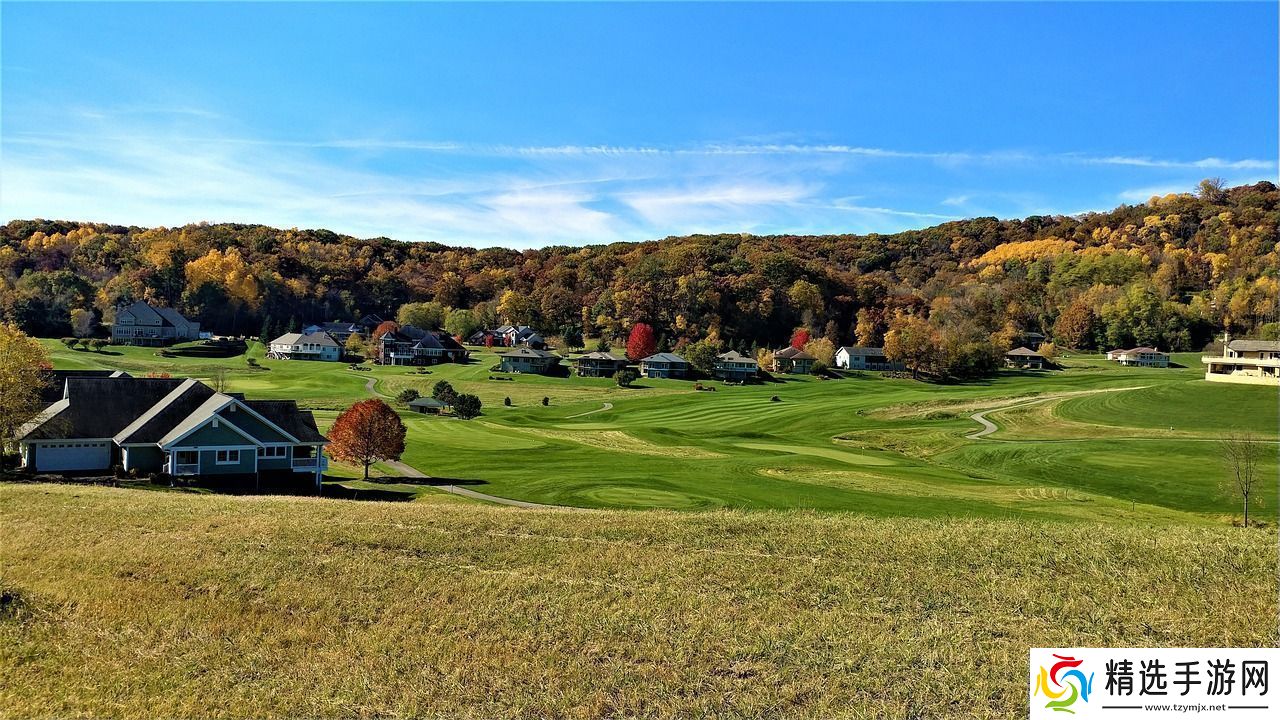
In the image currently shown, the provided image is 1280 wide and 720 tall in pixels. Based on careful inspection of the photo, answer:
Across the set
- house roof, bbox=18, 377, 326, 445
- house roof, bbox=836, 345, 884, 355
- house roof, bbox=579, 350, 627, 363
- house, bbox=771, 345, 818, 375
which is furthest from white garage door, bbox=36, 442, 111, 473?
house roof, bbox=836, 345, 884, 355

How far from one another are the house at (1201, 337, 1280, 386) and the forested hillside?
38.7 metres

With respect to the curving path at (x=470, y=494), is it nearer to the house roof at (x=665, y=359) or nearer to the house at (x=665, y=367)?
the house at (x=665, y=367)

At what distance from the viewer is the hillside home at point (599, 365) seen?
12562cm

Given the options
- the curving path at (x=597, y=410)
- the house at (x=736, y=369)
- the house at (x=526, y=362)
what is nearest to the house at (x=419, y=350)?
the house at (x=526, y=362)

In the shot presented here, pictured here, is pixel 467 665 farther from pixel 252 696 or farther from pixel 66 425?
pixel 66 425

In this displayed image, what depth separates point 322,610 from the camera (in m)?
14.0

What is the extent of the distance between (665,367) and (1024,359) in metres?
64.3

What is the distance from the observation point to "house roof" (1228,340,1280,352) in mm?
83500

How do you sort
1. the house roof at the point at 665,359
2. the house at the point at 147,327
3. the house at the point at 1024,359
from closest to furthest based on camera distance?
the house roof at the point at 665,359 < the house at the point at 1024,359 < the house at the point at 147,327

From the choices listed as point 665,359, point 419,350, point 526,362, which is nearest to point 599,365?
point 665,359

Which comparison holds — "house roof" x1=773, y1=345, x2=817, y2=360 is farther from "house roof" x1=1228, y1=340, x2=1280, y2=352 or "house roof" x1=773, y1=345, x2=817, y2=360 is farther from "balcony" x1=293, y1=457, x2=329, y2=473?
"balcony" x1=293, y1=457, x2=329, y2=473

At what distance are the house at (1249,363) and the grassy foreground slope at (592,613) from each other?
80.3m

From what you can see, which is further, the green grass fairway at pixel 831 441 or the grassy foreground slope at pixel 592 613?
the green grass fairway at pixel 831 441

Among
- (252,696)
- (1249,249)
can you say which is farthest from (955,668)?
(1249,249)
